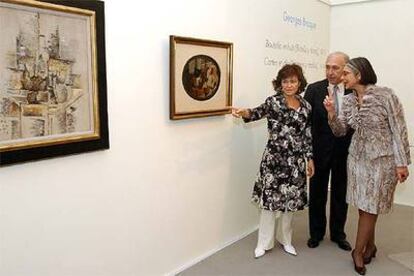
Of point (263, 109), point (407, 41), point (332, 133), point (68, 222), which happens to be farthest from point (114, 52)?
point (407, 41)

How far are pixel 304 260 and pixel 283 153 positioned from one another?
0.82 m

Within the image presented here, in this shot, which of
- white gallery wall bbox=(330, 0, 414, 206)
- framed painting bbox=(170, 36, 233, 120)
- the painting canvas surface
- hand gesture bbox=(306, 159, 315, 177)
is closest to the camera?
the painting canvas surface

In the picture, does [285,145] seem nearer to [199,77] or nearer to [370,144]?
[370,144]

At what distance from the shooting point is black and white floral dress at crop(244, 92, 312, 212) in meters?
2.84

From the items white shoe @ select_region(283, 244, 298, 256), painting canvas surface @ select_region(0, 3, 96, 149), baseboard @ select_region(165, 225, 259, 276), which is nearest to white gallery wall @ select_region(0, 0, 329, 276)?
baseboard @ select_region(165, 225, 259, 276)

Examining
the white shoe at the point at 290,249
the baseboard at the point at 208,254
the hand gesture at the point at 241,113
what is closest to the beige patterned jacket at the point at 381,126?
the hand gesture at the point at 241,113

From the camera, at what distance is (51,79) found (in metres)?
1.79

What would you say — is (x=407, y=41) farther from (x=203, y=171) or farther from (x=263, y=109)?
(x=203, y=171)

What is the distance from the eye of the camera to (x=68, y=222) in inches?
77.6

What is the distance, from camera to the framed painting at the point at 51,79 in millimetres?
1646

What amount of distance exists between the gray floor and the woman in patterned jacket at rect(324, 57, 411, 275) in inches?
8.1

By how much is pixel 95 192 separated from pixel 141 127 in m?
0.46

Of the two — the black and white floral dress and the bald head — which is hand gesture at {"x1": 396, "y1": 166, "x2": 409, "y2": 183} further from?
the bald head

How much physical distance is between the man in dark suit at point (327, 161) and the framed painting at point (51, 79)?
1.72 m
